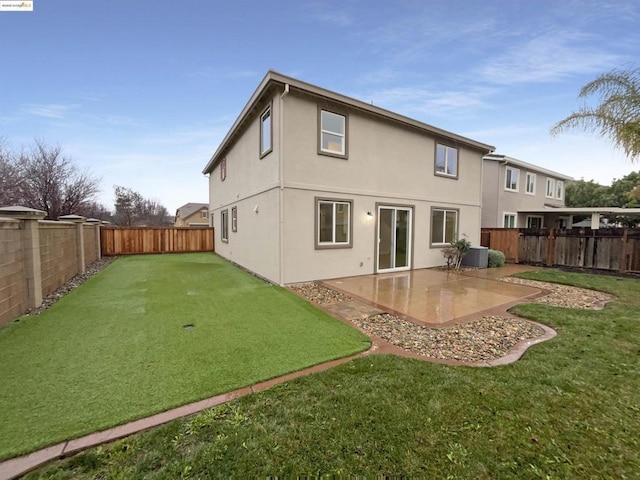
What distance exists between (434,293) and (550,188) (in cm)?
2027

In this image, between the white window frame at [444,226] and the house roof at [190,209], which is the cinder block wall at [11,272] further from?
the house roof at [190,209]

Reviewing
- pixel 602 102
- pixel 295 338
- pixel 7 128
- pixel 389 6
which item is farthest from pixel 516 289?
pixel 7 128

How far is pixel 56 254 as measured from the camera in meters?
6.89

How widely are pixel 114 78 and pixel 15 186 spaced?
1168cm

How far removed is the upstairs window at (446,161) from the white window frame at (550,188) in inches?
542

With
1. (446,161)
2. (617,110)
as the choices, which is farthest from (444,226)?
(617,110)

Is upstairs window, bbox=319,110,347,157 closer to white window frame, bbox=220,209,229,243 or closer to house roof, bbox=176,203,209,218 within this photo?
white window frame, bbox=220,209,229,243

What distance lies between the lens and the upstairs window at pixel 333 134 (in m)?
8.02

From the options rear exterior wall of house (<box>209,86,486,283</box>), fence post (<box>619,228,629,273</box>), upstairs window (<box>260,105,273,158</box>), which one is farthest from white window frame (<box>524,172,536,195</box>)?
upstairs window (<box>260,105,273,158</box>)

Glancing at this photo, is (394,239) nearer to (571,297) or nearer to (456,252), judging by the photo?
(456,252)

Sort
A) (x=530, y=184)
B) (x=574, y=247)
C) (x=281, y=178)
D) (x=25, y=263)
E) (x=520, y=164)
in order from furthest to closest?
(x=530, y=184) < (x=520, y=164) < (x=574, y=247) < (x=281, y=178) < (x=25, y=263)

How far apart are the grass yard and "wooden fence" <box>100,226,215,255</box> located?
15369 millimetres

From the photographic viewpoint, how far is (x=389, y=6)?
30.1 feet

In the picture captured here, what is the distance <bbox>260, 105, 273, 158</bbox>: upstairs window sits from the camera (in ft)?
26.4
